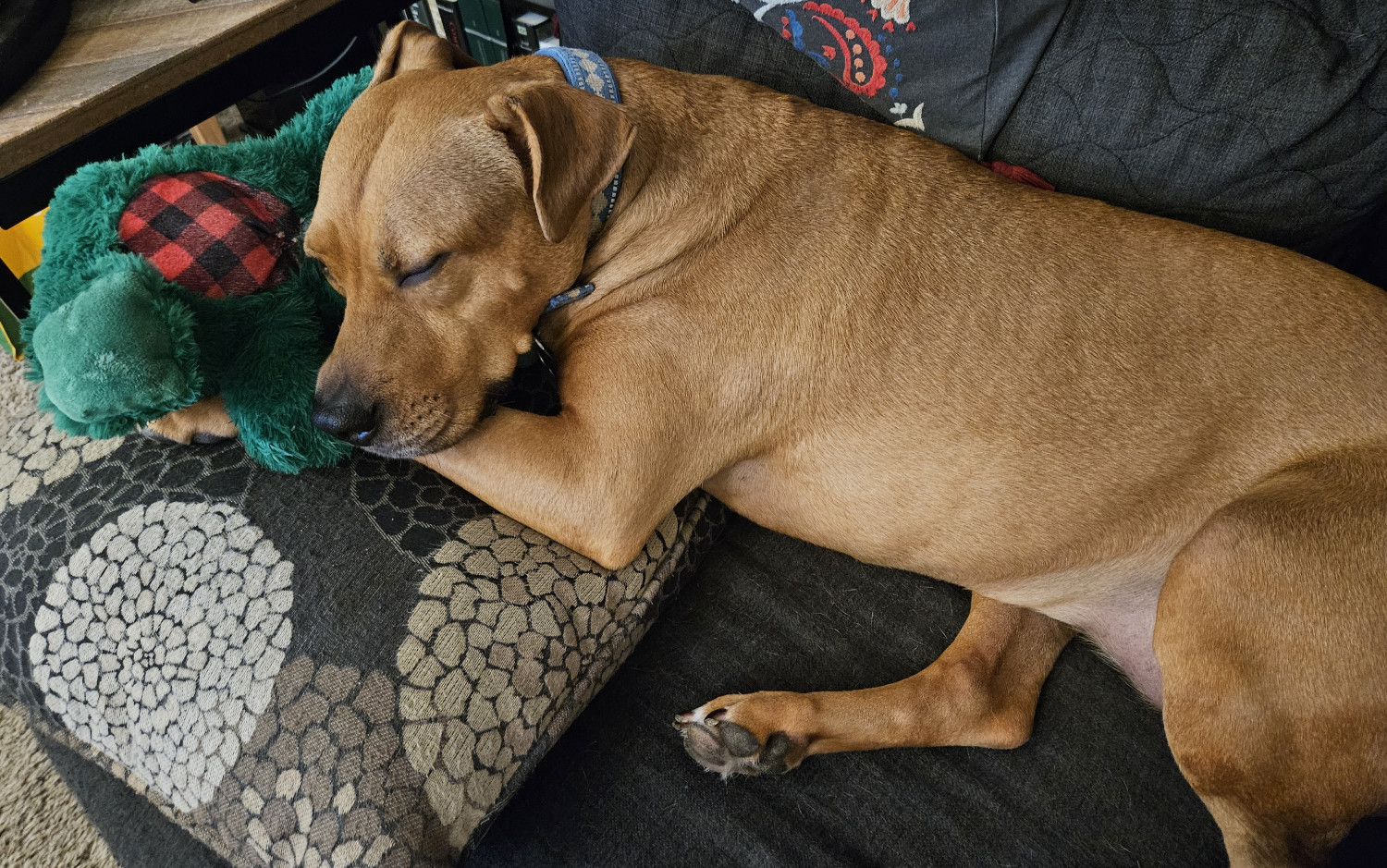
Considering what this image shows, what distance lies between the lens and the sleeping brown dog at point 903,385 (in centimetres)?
151

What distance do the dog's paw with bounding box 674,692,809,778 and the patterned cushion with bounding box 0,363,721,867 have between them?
0.74 feet

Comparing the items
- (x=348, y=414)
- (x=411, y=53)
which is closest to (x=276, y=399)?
(x=348, y=414)

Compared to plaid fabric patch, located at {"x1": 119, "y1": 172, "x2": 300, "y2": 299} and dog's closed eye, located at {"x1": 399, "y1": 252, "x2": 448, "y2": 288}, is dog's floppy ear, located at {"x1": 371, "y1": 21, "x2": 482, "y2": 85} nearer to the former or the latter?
plaid fabric patch, located at {"x1": 119, "y1": 172, "x2": 300, "y2": 299}

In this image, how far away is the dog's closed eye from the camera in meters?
1.54

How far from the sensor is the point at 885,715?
1729 millimetres

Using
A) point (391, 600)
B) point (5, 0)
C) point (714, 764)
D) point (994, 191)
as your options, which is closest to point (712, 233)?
point (994, 191)

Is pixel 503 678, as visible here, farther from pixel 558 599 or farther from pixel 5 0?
pixel 5 0

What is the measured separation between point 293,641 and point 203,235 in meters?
0.79

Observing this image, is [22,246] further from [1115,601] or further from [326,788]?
[1115,601]

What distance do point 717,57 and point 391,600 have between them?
1.57 m

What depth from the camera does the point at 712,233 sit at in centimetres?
173

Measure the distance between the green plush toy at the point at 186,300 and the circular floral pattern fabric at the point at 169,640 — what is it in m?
0.20

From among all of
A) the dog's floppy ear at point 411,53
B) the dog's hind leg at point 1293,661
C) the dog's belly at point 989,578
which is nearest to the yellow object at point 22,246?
the dog's floppy ear at point 411,53

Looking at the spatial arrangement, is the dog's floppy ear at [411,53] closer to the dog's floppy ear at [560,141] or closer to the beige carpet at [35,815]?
the dog's floppy ear at [560,141]
